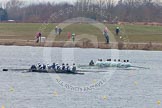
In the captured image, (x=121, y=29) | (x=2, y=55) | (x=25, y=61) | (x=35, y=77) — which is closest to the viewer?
(x=35, y=77)

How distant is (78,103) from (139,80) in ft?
49.3

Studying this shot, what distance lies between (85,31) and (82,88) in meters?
63.2

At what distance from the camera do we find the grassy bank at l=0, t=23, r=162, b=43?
351 ft

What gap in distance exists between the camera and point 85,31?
382 ft

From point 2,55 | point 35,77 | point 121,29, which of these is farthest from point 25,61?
point 121,29

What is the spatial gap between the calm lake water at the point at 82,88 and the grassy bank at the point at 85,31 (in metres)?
26.4

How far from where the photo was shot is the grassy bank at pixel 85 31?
10694 centimetres

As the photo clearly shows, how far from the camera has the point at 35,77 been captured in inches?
2335

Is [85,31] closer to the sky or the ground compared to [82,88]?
closer to the sky

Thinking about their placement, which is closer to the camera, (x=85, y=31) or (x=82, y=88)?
(x=82, y=88)

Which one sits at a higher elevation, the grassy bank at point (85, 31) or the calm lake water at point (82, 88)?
the grassy bank at point (85, 31)

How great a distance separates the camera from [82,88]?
5347 centimetres

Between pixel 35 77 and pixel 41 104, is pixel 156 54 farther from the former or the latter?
pixel 41 104

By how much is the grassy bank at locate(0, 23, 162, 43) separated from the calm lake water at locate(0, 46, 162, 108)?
26.4 metres
